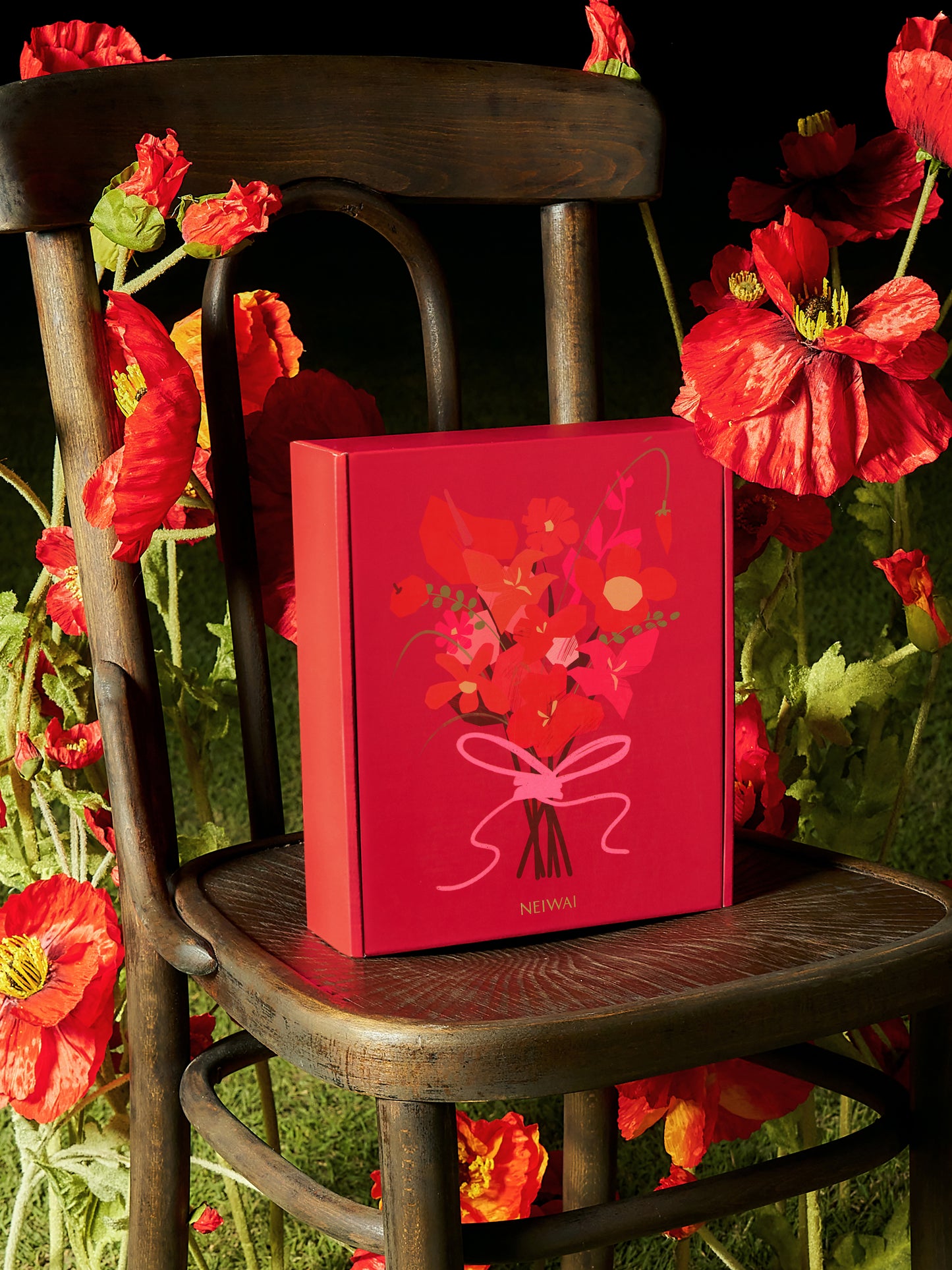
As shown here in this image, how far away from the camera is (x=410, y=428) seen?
1.45 m

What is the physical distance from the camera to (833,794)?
3.76 feet

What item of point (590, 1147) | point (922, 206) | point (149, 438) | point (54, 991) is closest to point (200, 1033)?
point (54, 991)

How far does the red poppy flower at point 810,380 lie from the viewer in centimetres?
63

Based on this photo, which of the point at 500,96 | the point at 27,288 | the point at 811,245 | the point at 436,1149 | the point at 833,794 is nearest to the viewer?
the point at 436,1149

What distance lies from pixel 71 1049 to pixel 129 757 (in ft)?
0.71

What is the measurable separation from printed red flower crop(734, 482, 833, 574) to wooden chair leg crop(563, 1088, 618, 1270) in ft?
1.15

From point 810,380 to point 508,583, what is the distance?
0.17m

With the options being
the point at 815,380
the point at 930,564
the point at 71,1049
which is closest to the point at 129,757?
the point at 71,1049

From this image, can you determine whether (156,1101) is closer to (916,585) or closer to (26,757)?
(26,757)

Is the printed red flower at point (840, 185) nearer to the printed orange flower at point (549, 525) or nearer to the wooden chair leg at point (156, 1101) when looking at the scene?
the printed orange flower at point (549, 525)

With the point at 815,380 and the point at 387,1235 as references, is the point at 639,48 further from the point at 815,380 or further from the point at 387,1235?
the point at 387,1235

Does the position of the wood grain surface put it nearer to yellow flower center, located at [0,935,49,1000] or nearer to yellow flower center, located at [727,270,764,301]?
yellow flower center, located at [727,270,764,301]

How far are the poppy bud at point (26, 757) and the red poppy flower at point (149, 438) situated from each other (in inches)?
10.7

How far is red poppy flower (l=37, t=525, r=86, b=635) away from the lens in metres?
0.86
